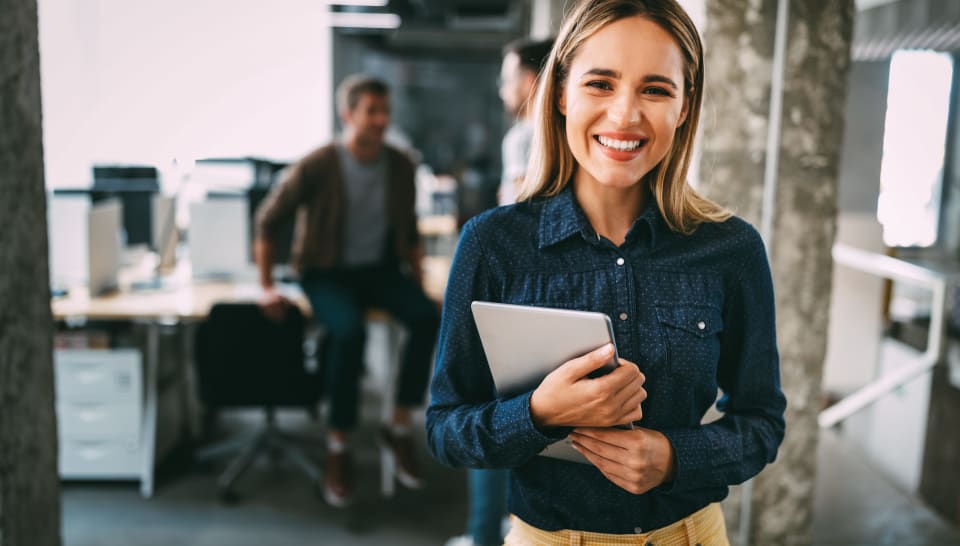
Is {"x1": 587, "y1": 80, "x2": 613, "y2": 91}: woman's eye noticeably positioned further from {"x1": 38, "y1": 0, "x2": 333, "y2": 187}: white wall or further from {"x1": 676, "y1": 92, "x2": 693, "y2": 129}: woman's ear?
{"x1": 38, "y1": 0, "x2": 333, "y2": 187}: white wall

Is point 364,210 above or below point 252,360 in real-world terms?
above

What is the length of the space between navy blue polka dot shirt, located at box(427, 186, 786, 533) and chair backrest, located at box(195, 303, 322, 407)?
7.53 ft

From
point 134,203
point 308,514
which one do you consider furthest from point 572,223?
point 134,203

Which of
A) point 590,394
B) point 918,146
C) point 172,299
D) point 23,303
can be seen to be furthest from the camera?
point 918,146

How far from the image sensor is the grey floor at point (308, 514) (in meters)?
3.11

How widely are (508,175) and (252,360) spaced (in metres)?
1.38

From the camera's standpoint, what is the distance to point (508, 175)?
2869 mm

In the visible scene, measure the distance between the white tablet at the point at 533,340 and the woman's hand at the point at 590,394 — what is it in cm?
2

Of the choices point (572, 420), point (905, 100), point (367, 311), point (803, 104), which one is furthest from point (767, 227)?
point (905, 100)

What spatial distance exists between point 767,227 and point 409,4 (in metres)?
5.89

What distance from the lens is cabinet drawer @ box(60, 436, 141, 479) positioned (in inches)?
139

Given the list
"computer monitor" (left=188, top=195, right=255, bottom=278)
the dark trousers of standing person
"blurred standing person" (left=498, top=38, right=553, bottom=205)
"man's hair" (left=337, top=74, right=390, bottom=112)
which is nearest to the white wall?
"computer monitor" (left=188, top=195, right=255, bottom=278)

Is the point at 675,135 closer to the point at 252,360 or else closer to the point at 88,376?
the point at 252,360

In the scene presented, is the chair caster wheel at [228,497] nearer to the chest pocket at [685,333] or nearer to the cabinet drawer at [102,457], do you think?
Answer: the cabinet drawer at [102,457]
